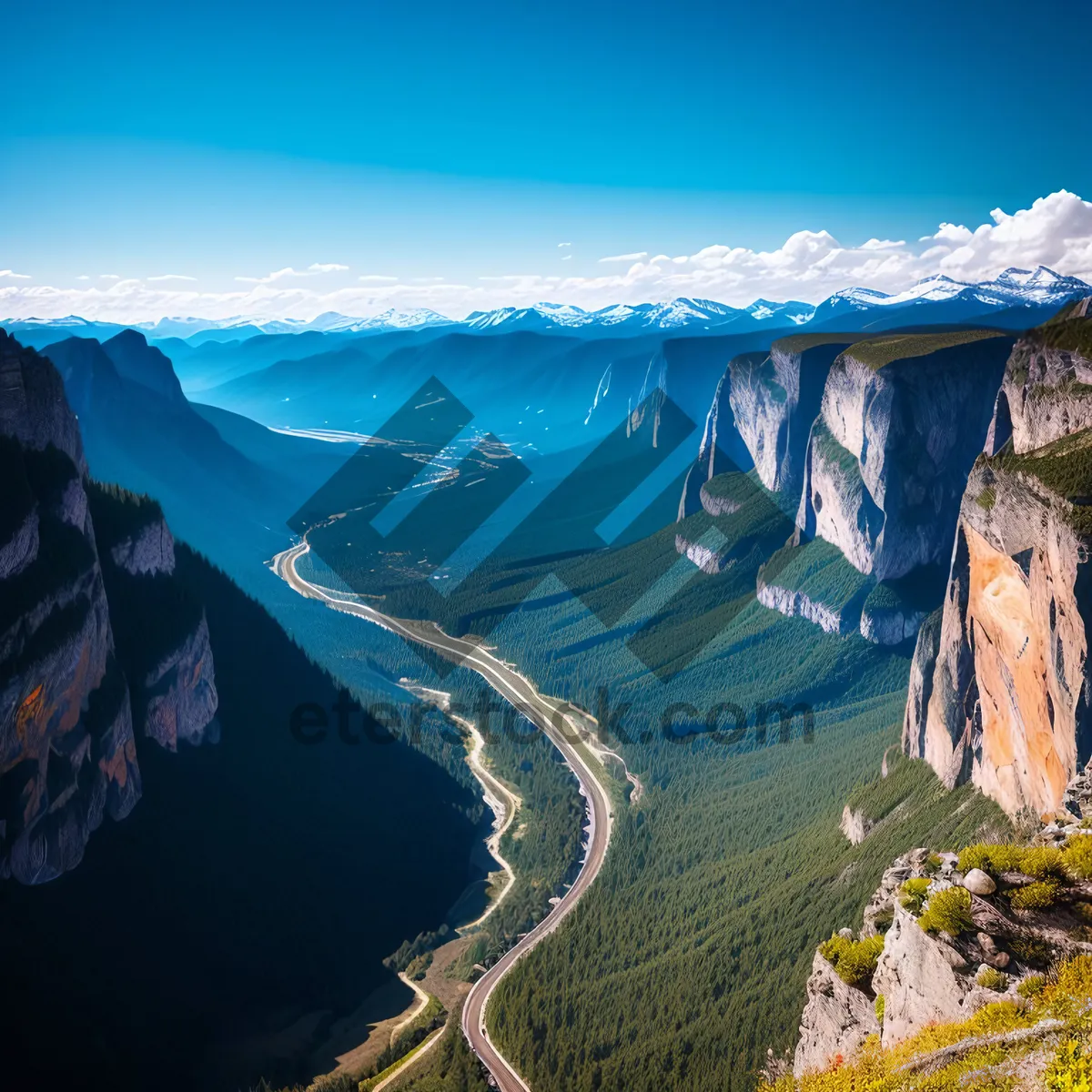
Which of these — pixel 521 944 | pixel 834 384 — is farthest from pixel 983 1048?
pixel 834 384

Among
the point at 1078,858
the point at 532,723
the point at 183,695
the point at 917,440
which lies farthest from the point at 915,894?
the point at 917,440

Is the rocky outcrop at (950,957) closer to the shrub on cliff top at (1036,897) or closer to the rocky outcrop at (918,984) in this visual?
the rocky outcrop at (918,984)

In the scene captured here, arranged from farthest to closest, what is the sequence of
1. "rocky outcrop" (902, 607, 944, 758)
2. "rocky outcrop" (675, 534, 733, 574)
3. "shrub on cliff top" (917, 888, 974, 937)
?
"rocky outcrop" (675, 534, 733, 574), "rocky outcrop" (902, 607, 944, 758), "shrub on cliff top" (917, 888, 974, 937)

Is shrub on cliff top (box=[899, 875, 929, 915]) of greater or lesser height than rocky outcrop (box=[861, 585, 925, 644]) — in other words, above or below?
above

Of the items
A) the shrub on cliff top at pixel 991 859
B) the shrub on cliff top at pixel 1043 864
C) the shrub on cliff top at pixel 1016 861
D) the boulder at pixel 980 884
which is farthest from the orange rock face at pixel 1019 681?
the boulder at pixel 980 884

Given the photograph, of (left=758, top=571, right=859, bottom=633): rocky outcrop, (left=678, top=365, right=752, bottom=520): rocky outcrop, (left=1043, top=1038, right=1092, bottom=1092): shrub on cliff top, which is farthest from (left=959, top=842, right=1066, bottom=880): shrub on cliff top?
(left=678, top=365, right=752, bottom=520): rocky outcrop

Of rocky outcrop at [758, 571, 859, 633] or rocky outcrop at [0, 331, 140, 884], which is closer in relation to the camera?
rocky outcrop at [0, 331, 140, 884]

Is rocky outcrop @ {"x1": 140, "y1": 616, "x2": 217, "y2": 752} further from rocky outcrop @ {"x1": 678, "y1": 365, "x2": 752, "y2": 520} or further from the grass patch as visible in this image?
rocky outcrop @ {"x1": 678, "y1": 365, "x2": 752, "y2": 520}

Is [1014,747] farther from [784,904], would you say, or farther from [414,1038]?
[414,1038]
